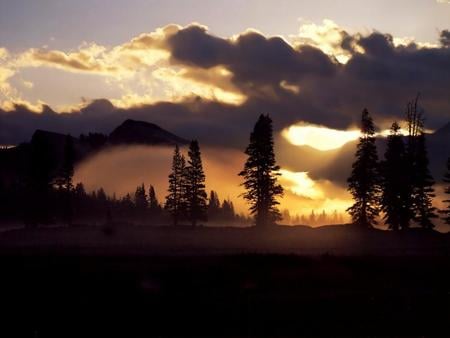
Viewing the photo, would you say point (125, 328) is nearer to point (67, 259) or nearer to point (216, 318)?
point (216, 318)

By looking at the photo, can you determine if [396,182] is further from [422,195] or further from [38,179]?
[38,179]

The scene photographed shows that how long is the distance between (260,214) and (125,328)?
179ft

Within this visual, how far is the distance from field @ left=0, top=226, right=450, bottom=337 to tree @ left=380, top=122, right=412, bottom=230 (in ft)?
101

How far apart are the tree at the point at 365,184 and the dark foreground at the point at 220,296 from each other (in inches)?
1401

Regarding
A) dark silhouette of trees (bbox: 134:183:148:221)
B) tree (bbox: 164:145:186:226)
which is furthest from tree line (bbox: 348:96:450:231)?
dark silhouette of trees (bbox: 134:183:148:221)

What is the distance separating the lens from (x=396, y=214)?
71.1 metres

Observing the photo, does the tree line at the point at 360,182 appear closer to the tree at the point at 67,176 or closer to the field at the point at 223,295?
the tree at the point at 67,176

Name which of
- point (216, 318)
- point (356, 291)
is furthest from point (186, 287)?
point (356, 291)

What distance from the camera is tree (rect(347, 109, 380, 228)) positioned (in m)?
72.6

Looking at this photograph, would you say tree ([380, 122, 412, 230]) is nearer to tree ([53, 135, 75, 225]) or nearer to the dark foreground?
the dark foreground

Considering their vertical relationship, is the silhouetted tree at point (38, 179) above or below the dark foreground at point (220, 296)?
above

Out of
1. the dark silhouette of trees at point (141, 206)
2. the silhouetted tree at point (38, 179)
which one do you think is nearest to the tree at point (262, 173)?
the silhouetted tree at point (38, 179)

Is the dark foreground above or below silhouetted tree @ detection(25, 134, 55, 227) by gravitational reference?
below

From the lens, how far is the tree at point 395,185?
70.8 metres
